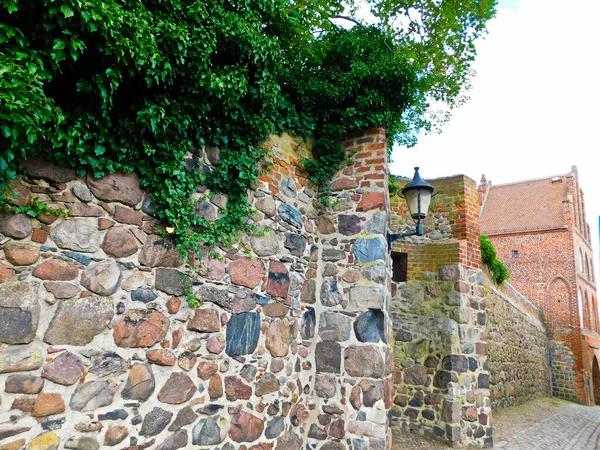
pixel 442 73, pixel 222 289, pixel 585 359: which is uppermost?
pixel 442 73

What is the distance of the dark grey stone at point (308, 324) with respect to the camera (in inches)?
158

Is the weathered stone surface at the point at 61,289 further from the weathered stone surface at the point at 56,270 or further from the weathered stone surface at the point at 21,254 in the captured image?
the weathered stone surface at the point at 21,254

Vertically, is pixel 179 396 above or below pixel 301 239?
below

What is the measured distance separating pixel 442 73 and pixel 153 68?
5.84 meters

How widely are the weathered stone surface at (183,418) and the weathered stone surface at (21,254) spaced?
144cm

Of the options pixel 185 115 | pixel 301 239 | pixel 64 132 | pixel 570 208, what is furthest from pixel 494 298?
pixel 570 208

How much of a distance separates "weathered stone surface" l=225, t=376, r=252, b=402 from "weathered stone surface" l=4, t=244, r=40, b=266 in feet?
5.52

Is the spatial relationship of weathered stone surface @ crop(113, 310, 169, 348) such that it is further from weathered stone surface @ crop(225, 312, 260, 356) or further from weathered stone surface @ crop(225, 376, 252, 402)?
weathered stone surface @ crop(225, 376, 252, 402)

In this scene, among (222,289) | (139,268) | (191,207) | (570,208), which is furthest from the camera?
(570,208)

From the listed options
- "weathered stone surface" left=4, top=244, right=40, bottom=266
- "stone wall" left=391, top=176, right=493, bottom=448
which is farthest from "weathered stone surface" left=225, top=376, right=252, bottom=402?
"stone wall" left=391, top=176, right=493, bottom=448

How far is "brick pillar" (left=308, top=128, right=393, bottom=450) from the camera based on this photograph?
387cm

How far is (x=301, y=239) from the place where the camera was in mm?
4109

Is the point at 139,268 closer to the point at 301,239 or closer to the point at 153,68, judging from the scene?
the point at 153,68

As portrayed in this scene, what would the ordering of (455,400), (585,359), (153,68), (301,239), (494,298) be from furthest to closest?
1. (585,359)
2. (494,298)
3. (455,400)
4. (301,239)
5. (153,68)
